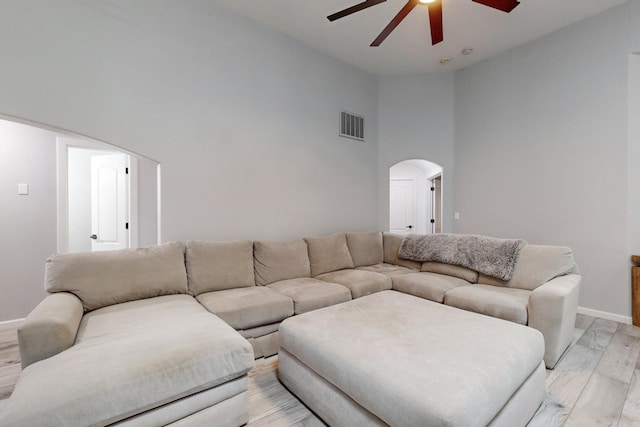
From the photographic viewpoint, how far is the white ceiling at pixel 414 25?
3.00m

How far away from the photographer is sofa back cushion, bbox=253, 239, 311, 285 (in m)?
2.95

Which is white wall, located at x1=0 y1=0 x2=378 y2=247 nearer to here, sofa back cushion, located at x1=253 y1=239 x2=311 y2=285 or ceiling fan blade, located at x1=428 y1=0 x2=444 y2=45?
sofa back cushion, located at x1=253 y1=239 x2=311 y2=285

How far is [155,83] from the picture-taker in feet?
8.83

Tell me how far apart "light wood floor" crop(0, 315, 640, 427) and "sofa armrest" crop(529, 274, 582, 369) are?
0.48ft

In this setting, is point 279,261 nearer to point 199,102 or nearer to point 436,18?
point 199,102

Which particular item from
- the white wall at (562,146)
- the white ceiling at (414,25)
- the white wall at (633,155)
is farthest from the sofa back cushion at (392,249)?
the white ceiling at (414,25)

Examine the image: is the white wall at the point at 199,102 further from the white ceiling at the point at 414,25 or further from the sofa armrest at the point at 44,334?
the sofa armrest at the point at 44,334

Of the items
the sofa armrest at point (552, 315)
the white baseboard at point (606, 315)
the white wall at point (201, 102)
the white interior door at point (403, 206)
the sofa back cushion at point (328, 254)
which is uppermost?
the white wall at point (201, 102)

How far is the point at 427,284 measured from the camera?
2914 mm

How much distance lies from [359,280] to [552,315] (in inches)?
63.4

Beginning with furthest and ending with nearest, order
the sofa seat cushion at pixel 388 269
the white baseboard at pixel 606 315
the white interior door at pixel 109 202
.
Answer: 1. the white interior door at pixel 109 202
2. the sofa seat cushion at pixel 388 269
3. the white baseboard at pixel 606 315

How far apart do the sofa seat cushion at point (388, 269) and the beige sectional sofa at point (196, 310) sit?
0.01 metres

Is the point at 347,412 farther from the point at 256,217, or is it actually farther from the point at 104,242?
the point at 104,242

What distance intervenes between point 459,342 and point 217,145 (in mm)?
2810
